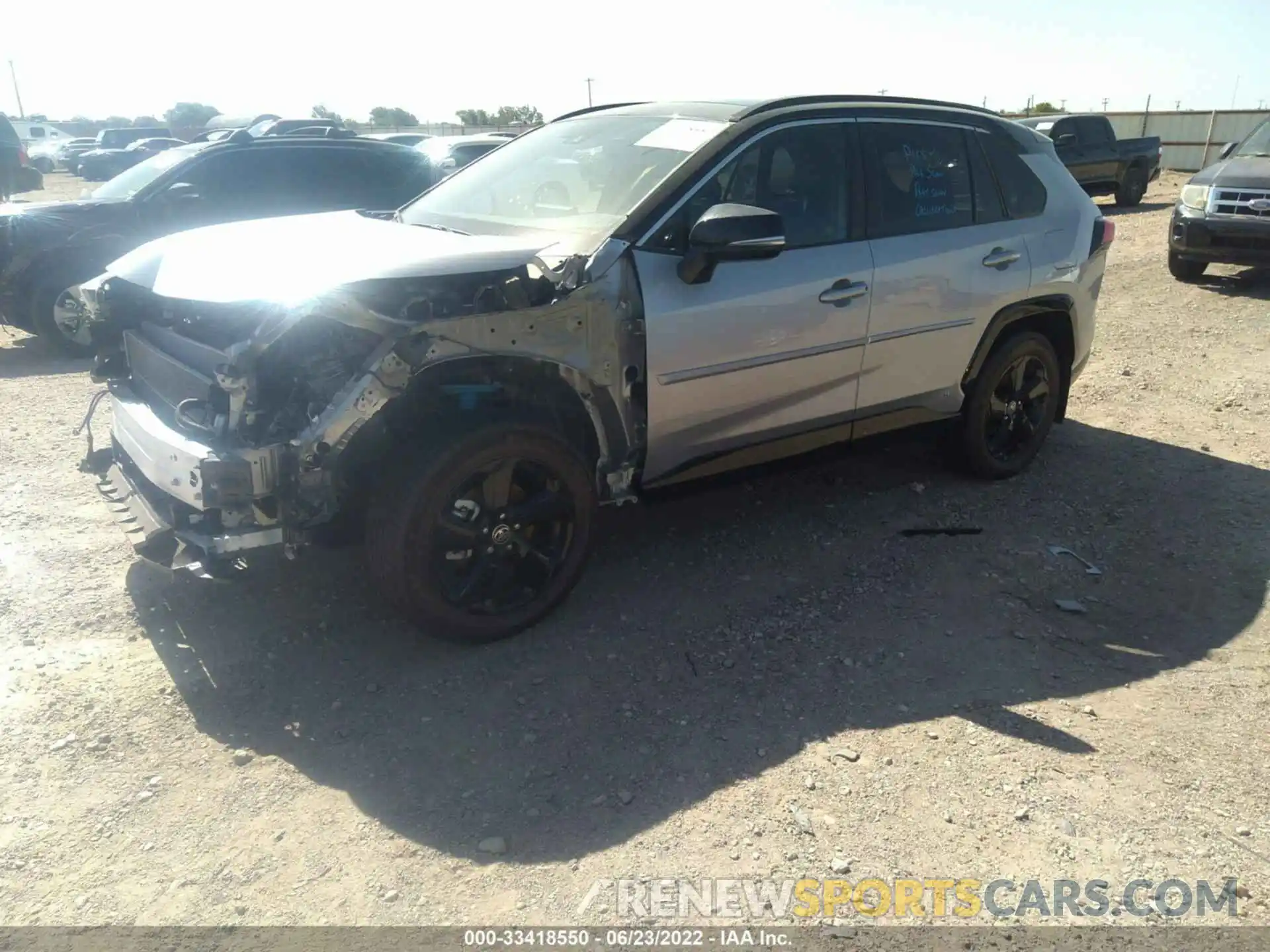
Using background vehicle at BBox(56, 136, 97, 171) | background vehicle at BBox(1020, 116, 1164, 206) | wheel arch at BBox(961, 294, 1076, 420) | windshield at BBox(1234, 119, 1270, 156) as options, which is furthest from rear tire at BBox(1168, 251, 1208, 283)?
background vehicle at BBox(56, 136, 97, 171)

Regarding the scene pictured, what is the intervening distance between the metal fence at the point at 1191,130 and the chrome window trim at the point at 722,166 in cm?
2486

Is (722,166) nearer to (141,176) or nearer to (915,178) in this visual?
(915,178)

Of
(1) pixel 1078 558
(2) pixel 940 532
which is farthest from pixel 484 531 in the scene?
(1) pixel 1078 558

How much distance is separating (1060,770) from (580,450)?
207cm

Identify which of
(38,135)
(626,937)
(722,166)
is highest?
(722,166)

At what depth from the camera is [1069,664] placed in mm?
3762

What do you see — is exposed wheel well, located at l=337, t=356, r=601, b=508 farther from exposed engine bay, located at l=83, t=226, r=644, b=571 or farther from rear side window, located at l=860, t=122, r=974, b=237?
rear side window, located at l=860, t=122, r=974, b=237

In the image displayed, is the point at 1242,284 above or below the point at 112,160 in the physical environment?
below

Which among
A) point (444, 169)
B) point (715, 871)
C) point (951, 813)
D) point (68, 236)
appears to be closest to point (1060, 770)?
point (951, 813)

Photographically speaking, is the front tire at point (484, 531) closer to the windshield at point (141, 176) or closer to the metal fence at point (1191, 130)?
the windshield at point (141, 176)

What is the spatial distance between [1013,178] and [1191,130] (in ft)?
92.4

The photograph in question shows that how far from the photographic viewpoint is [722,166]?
3.98 m

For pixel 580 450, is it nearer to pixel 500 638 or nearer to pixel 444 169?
pixel 500 638

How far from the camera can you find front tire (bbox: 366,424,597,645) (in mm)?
3355
